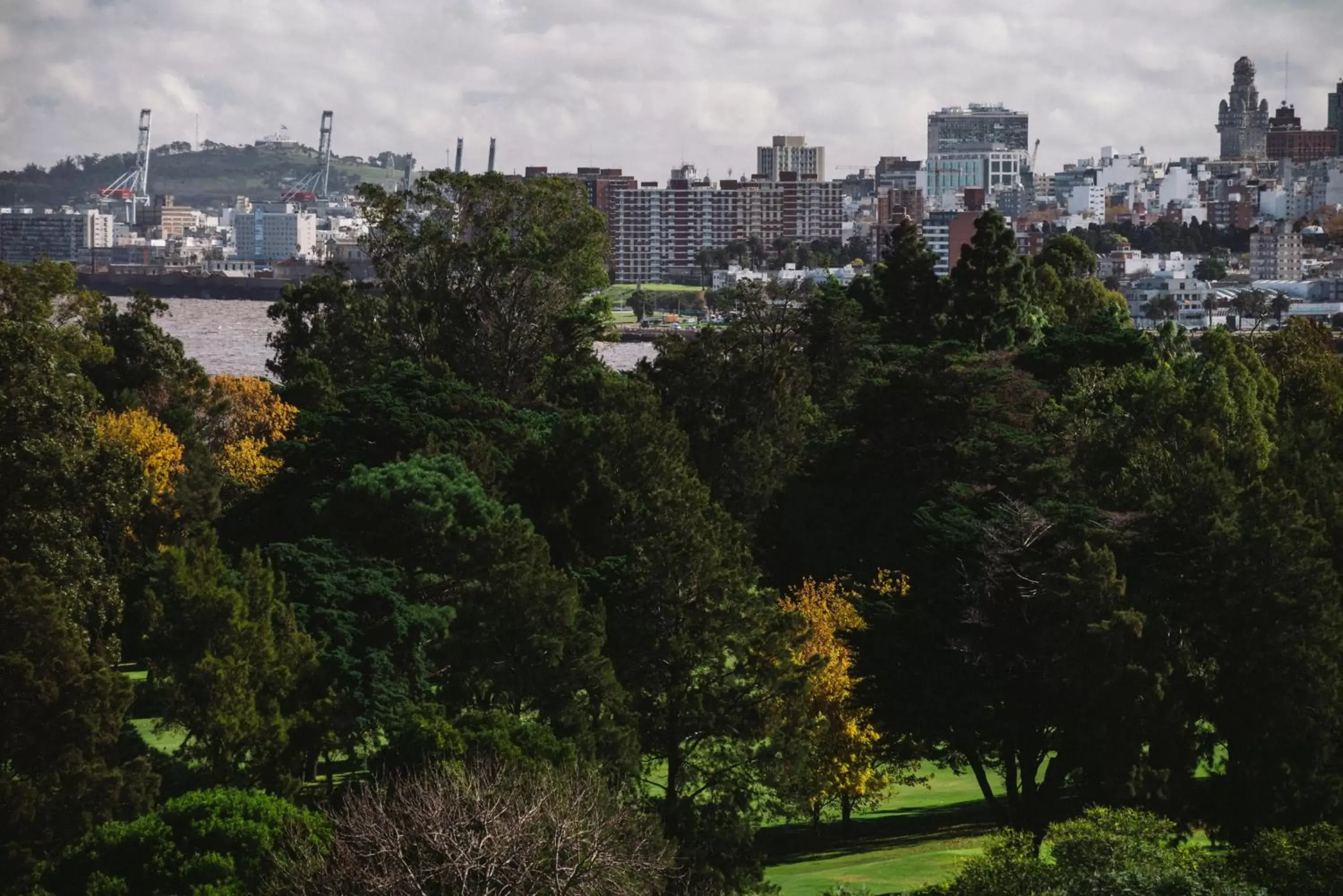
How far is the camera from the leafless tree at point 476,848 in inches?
542

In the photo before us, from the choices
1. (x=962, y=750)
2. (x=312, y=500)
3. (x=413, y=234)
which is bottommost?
(x=962, y=750)

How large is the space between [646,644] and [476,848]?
7069mm

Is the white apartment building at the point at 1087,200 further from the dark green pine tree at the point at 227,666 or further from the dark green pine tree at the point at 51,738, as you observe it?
the dark green pine tree at the point at 51,738

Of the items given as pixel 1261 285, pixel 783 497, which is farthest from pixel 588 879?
pixel 1261 285

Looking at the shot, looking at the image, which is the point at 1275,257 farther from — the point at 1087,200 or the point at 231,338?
the point at 231,338

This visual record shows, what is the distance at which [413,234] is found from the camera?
129ft

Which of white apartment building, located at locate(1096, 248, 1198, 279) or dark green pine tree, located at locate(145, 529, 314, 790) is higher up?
white apartment building, located at locate(1096, 248, 1198, 279)

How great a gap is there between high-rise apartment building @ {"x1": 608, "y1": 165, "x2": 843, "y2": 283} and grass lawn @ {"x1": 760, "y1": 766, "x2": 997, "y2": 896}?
124 metres

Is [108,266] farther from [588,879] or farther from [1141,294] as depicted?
[588,879]

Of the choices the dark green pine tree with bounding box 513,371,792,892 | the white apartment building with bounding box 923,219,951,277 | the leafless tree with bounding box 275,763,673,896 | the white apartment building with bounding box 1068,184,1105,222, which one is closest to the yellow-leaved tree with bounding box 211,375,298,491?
the dark green pine tree with bounding box 513,371,792,892

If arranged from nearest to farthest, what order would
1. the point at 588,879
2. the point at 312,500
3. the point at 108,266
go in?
the point at 588,879 → the point at 312,500 → the point at 108,266

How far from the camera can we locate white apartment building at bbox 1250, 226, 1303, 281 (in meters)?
132

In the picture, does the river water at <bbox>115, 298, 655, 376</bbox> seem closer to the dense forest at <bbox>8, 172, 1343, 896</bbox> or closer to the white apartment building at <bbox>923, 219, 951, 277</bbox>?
the dense forest at <bbox>8, 172, 1343, 896</bbox>

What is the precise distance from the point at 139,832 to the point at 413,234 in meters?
24.0
